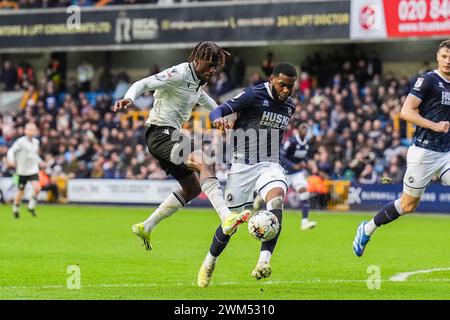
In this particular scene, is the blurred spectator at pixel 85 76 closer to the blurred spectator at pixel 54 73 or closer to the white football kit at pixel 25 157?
the blurred spectator at pixel 54 73

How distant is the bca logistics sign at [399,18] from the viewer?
31156mm

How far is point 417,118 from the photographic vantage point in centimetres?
1207

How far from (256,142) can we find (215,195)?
0.79 metres

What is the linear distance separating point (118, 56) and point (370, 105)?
1491 centimetres

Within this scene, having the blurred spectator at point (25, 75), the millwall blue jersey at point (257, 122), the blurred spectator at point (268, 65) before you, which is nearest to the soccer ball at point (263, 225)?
the millwall blue jersey at point (257, 122)

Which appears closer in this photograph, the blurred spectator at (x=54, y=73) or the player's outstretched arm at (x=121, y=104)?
the player's outstretched arm at (x=121, y=104)

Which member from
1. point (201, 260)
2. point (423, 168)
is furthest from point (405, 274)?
point (201, 260)

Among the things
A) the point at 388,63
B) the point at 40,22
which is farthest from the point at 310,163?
the point at 40,22

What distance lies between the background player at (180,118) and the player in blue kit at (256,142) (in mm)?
359

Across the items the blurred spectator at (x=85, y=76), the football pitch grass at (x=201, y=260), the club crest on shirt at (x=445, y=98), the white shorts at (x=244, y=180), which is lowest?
the football pitch grass at (x=201, y=260)

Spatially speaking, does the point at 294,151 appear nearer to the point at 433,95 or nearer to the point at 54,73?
the point at 433,95

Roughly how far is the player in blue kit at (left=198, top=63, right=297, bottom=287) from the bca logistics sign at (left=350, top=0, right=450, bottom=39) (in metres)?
20.5

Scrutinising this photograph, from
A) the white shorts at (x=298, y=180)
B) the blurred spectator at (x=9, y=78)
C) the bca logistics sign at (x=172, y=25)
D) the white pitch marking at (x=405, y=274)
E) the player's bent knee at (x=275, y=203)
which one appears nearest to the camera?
the player's bent knee at (x=275, y=203)

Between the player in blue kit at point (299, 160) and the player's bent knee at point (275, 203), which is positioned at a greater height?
the player's bent knee at point (275, 203)
